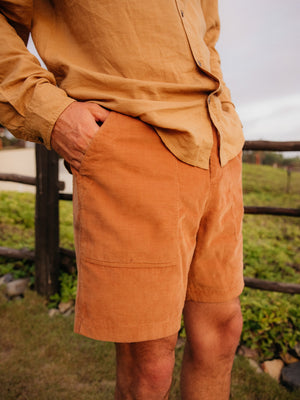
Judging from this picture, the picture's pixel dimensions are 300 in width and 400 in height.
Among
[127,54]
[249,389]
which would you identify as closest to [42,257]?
[249,389]

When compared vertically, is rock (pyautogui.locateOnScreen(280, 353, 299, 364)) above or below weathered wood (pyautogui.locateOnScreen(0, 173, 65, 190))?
below

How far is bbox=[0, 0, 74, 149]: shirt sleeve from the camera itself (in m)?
0.87

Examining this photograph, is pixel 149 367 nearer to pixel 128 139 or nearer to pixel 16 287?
pixel 128 139

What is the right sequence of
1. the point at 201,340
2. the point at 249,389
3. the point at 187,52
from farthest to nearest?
the point at 249,389 < the point at 201,340 < the point at 187,52

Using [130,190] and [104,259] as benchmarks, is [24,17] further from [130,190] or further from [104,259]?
[104,259]

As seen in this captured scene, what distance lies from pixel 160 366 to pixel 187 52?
0.95 m

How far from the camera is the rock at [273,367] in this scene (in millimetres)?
2117

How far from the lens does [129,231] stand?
87 centimetres

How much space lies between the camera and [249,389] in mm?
1928

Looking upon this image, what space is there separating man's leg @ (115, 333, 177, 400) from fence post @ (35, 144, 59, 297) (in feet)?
6.35

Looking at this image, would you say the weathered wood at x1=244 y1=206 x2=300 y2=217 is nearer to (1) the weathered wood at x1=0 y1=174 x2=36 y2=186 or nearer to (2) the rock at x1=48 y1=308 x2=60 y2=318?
(2) the rock at x1=48 y1=308 x2=60 y2=318

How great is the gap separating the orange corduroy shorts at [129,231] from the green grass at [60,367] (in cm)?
122

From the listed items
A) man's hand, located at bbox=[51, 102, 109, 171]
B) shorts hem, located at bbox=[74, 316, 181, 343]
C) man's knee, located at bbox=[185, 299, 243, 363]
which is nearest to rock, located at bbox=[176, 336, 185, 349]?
man's knee, located at bbox=[185, 299, 243, 363]

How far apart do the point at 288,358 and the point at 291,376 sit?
0.25 m
